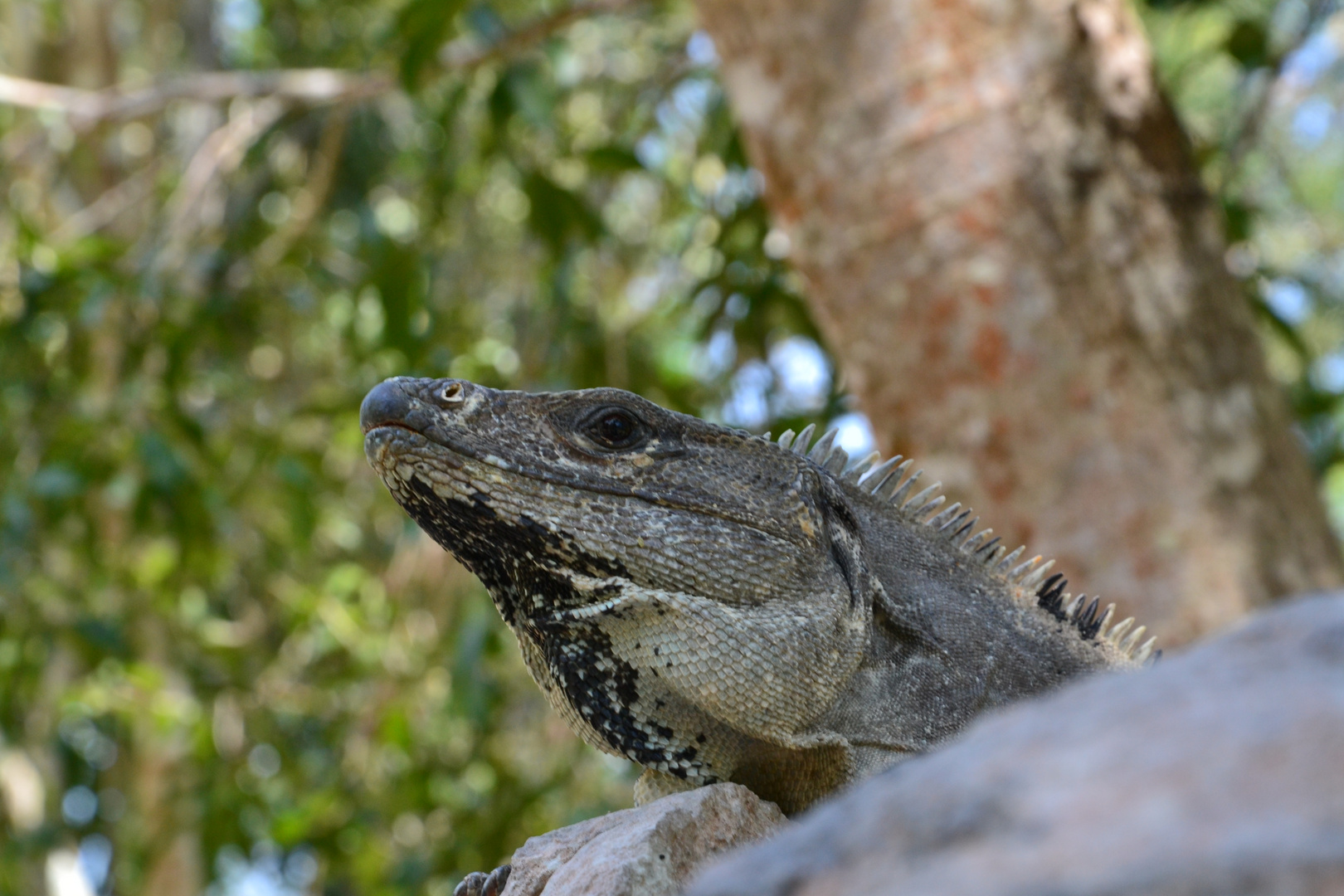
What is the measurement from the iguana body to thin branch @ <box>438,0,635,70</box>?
3831 mm

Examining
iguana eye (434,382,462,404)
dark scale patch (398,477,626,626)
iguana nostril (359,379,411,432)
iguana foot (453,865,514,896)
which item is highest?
iguana nostril (359,379,411,432)

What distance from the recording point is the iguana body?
2.23 meters

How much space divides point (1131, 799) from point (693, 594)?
1296 millimetres

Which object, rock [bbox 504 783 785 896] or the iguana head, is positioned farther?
the iguana head

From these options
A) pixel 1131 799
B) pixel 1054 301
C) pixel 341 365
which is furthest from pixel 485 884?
pixel 341 365

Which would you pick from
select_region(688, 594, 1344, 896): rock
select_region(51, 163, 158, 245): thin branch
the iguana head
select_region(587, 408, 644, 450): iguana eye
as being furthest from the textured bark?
select_region(51, 163, 158, 245): thin branch

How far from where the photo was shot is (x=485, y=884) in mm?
2314

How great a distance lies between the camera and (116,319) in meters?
7.42

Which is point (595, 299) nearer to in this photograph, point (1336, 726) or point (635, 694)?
point (635, 694)

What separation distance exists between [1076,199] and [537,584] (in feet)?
9.73

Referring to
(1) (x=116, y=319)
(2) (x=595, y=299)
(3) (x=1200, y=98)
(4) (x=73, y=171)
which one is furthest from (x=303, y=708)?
(3) (x=1200, y=98)

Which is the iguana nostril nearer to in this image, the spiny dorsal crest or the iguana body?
the iguana body

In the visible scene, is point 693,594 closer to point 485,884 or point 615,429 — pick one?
point 615,429

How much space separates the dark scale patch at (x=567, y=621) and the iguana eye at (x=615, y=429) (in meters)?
0.24
